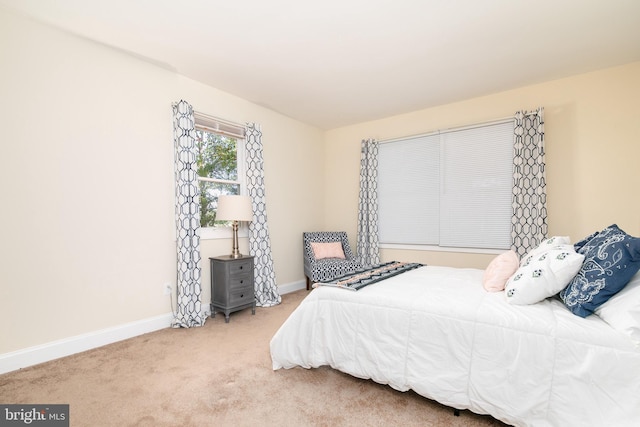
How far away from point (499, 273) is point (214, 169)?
3.23 meters

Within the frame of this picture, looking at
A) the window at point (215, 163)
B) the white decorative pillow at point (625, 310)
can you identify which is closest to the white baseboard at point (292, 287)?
the window at point (215, 163)

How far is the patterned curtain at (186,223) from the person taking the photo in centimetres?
Result: 321

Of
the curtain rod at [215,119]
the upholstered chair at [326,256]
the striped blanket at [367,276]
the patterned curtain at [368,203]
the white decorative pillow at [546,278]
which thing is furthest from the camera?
the patterned curtain at [368,203]

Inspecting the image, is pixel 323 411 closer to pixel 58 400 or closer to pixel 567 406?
pixel 567 406

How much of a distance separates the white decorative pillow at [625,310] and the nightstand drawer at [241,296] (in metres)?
3.02

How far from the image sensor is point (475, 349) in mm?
1601

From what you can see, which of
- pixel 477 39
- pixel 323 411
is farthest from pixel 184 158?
pixel 477 39

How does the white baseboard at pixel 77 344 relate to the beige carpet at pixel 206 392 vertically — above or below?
above

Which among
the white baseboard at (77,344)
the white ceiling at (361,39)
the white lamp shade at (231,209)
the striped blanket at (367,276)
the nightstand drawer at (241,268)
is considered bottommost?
the white baseboard at (77,344)

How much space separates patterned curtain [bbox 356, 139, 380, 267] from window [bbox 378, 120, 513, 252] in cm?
12

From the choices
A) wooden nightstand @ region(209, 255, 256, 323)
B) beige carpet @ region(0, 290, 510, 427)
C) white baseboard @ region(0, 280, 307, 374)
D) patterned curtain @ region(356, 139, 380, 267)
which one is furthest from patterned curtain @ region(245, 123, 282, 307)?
patterned curtain @ region(356, 139, 380, 267)

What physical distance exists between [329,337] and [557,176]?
3.40 meters

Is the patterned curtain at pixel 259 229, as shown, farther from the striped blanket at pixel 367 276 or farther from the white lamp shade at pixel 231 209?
the striped blanket at pixel 367 276

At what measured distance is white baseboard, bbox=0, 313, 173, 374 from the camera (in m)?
2.28
